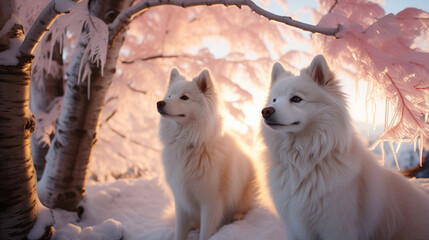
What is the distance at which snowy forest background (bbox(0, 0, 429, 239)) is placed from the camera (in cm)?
162

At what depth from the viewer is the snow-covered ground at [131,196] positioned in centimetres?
233

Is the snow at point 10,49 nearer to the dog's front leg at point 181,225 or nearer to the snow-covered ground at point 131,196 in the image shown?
the snow-covered ground at point 131,196

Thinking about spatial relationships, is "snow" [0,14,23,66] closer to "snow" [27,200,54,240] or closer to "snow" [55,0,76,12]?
"snow" [55,0,76,12]

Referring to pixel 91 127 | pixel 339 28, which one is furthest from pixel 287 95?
pixel 91 127

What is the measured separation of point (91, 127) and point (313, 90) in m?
2.52

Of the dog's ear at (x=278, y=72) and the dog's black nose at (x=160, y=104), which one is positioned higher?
the dog's ear at (x=278, y=72)

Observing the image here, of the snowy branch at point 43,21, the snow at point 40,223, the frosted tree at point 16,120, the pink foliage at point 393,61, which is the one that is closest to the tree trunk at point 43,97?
the snow at point 40,223

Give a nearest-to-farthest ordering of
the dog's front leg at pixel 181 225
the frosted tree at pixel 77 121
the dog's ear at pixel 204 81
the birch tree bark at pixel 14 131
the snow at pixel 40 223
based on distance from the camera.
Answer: the birch tree bark at pixel 14 131 < the snow at pixel 40 223 < the dog's front leg at pixel 181 225 < the dog's ear at pixel 204 81 < the frosted tree at pixel 77 121

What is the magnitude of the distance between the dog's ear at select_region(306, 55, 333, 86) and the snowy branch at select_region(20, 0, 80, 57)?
1717 mm

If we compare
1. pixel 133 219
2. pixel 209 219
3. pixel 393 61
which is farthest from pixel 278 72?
pixel 133 219

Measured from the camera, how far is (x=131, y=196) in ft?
12.4

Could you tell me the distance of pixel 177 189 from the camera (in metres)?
2.30

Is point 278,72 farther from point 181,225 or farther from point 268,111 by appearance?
point 181,225

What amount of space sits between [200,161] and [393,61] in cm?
175
